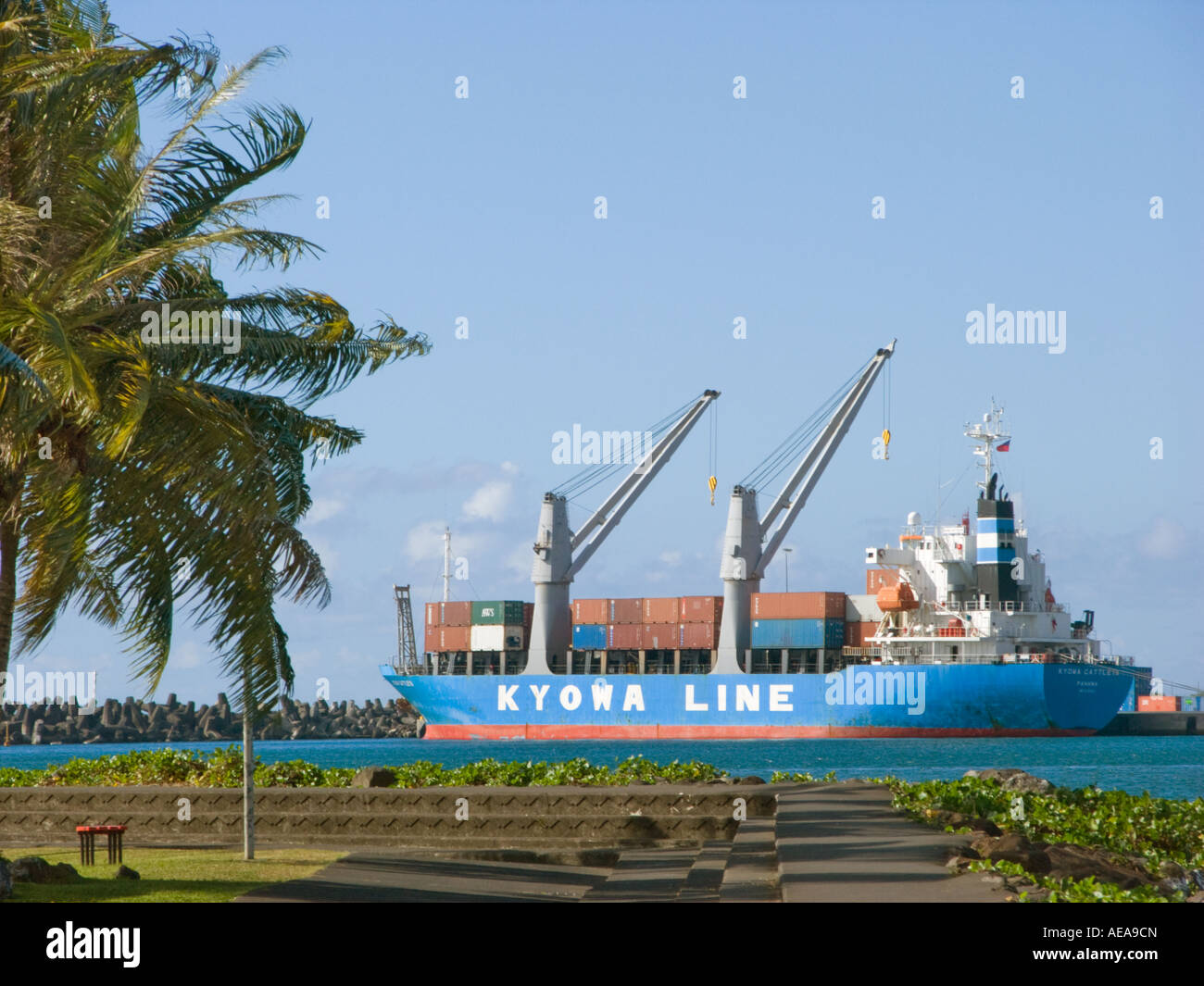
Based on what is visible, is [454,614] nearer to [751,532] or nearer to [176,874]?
[751,532]

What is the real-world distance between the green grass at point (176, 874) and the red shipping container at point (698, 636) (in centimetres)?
4299

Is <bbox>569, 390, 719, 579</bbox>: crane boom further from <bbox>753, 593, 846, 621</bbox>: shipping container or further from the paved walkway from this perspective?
the paved walkway

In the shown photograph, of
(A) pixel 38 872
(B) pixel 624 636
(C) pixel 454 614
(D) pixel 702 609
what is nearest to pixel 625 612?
(B) pixel 624 636

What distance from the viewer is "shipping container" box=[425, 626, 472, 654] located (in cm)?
6172

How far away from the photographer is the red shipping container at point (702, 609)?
5603 cm

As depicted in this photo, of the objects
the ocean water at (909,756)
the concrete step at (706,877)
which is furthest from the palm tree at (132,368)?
the ocean water at (909,756)

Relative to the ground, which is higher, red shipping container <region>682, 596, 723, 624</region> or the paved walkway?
red shipping container <region>682, 596, 723, 624</region>

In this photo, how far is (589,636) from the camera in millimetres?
58062

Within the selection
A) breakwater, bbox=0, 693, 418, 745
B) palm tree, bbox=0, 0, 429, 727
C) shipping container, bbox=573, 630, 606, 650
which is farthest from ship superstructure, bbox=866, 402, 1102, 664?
palm tree, bbox=0, 0, 429, 727

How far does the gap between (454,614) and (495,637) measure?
2.56 m

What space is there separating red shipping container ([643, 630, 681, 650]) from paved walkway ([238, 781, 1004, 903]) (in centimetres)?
4265

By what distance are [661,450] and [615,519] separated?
3.67 m

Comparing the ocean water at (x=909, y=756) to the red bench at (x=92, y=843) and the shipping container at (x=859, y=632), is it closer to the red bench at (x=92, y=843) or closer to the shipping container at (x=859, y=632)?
the shipping container at (x=859, y=632)

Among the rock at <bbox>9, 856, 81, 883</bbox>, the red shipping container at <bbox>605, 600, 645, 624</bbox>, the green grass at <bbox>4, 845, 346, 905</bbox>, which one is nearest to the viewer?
the green grass at <bbox>4, 845, 346, 905</bbox>
